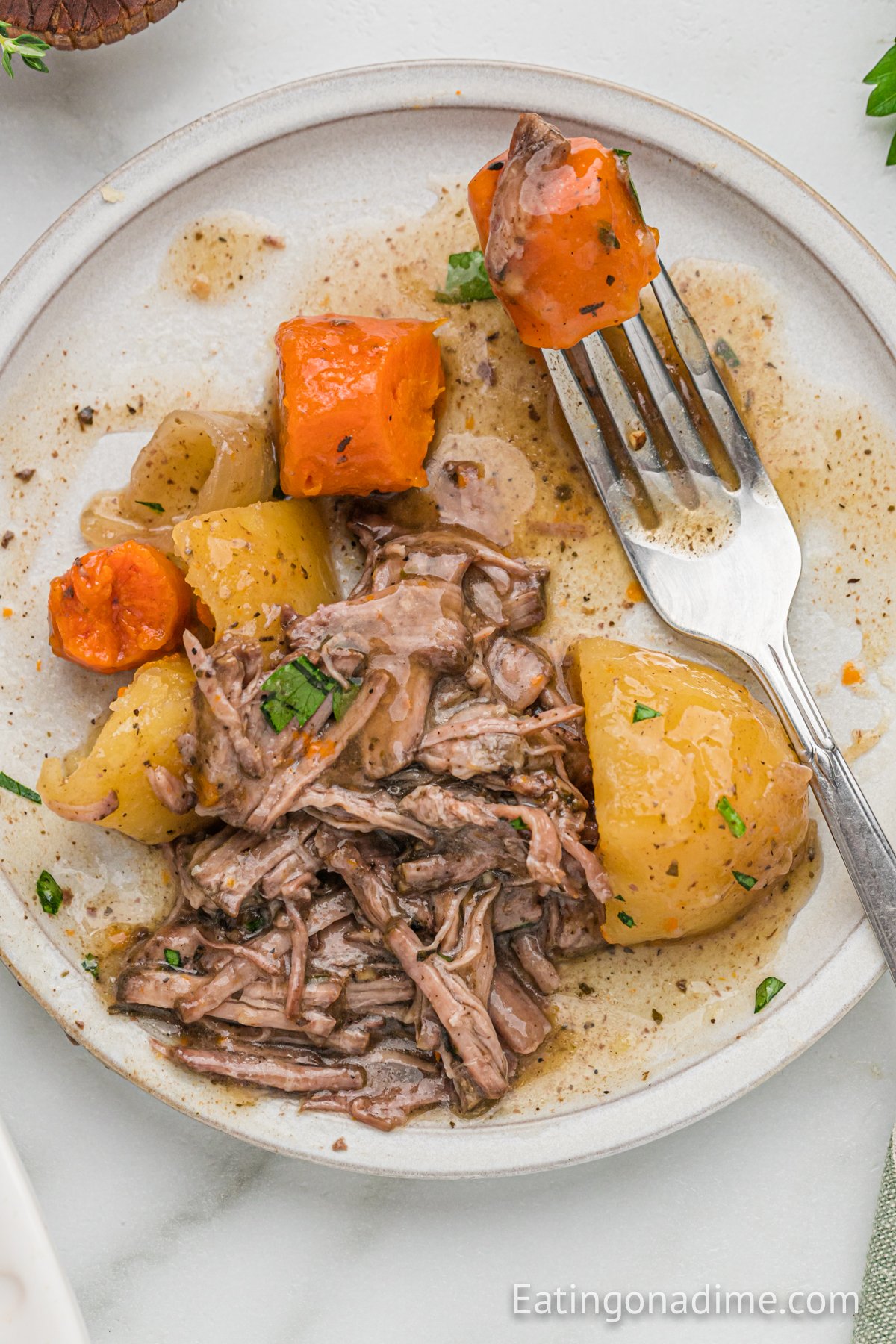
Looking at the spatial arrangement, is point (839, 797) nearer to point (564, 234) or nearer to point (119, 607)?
point (564, 234)

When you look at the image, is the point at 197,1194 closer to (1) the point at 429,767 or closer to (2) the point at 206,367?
(1) the point at 429,767

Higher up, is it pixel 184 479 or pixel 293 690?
pixel 184 479

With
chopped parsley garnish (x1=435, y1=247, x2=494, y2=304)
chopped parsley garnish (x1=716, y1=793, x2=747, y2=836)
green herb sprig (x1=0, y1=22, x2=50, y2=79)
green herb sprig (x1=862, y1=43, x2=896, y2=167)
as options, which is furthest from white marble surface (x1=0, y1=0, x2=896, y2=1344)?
chopped parsley garnish (x1=716, y1=793, x2=747, y2=836)

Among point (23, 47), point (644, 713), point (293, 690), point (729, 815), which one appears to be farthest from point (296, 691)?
point (23, 47)

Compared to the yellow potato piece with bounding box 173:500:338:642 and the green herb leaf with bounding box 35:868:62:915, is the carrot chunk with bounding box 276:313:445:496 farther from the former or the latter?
the green herb leaf with bounding box 35:868:62:915

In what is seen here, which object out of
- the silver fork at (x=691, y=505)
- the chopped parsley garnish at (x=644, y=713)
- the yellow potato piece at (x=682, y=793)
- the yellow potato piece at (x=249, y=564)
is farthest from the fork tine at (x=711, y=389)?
the yellow potato piece at (x=249, y=564)

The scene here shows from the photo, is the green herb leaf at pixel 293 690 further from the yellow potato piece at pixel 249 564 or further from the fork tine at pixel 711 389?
the fork tine at pixel 711 389

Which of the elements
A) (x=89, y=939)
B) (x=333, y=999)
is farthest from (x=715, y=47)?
(x=89, y=939)
